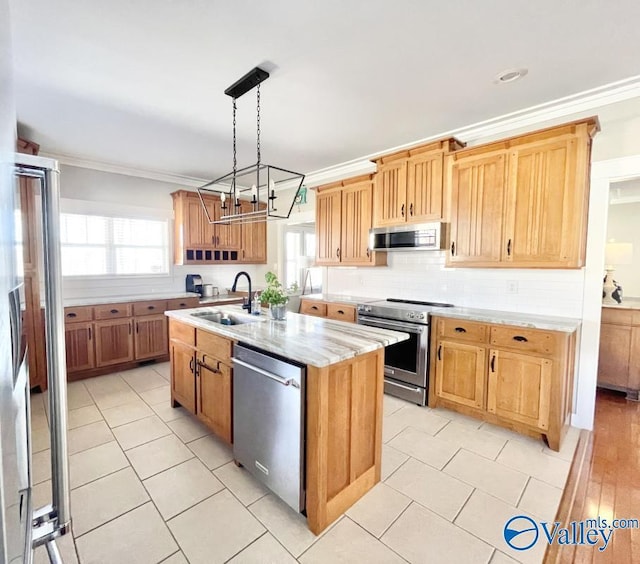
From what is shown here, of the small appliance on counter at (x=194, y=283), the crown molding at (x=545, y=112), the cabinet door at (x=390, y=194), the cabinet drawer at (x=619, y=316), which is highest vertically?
the crown molding at (x=545, y=112)

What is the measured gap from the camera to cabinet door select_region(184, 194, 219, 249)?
482cm

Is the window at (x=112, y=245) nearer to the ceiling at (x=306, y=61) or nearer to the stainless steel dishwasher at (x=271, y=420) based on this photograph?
the ceiling at (x=306, y=61)

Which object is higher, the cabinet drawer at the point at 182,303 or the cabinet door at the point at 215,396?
the cabinet drawer at the point at 182,303

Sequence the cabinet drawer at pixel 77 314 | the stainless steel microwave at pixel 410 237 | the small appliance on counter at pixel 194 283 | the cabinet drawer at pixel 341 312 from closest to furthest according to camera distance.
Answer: the stainless steel microwave at pixel 410 237 < the cabinet drawer at pixel 77 314 < the cabinet drawer at pixel 341 312 < the small appliance on counter at pixel 194 283

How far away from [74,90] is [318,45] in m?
1.94

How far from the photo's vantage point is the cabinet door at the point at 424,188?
325 centimetres

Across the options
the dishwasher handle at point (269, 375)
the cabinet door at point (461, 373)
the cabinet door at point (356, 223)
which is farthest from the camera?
the cabinet door at point (356, 223)

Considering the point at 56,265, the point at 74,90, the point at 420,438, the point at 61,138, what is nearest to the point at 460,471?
the point at 420,438

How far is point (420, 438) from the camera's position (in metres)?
2.61

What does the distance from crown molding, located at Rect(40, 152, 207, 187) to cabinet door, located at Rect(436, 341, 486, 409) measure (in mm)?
4375

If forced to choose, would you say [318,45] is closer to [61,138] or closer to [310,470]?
[310,470]

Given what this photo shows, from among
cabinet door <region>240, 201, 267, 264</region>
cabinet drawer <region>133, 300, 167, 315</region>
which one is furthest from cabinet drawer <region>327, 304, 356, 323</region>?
cabinet drawer <region>133, 300, 167, 315</region>

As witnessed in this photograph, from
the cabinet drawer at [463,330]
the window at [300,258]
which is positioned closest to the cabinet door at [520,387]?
the cabinet drawer at [463,330]

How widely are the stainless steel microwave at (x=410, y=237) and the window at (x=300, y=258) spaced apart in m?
3.17
